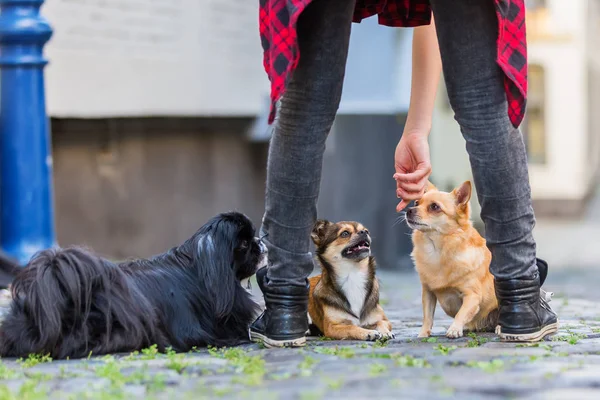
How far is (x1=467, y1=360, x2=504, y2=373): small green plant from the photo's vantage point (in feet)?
9.70

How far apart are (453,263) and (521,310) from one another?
62 cm

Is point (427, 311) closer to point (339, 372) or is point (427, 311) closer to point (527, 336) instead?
point (527, 336)

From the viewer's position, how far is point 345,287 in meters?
4.16

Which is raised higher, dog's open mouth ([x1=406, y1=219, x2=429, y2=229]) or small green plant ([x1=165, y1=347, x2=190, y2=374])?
dog's open mouth ([x1=406, y1=219, x2=429, y2=229])

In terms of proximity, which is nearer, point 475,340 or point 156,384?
point 156,384

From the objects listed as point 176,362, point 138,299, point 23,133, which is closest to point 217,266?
point 138,299

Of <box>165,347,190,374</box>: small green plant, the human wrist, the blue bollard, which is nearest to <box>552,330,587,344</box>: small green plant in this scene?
the human wrist

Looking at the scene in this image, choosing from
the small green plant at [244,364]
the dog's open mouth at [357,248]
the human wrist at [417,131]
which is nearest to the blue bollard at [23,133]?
the dog's open mouth at [357,248]

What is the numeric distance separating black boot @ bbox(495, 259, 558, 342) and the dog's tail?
45.8 inches

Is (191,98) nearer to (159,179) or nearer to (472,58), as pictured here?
(159,179)

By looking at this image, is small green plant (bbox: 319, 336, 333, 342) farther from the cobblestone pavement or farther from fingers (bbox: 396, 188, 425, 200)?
fingers (bbox: 396, 188, 425, 200)

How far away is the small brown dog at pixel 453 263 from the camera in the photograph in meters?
4.05

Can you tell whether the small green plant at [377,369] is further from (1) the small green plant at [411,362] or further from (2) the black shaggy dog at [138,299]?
(2) the black shaggy dog at [138,299]

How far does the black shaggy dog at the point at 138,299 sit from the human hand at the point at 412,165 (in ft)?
1.86
